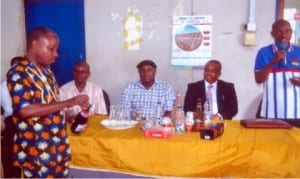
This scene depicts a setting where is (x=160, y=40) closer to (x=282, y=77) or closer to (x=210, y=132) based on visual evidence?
(x=282, y=77)

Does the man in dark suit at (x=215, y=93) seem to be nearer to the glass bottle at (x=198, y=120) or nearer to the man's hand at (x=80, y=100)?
the glass bottle at (x=198, y=120)

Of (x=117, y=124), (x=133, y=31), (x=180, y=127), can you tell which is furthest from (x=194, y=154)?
(x=133, y=31)

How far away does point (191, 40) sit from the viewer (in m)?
3.90

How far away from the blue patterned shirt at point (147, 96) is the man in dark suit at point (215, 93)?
177mm

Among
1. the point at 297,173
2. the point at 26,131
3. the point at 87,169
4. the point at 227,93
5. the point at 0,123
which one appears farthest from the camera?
the point at 227,93

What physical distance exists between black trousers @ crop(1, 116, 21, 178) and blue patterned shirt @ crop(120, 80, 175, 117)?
1.17 m

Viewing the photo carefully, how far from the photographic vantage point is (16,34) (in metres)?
4.04

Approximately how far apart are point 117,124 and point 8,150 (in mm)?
731

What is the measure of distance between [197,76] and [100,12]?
1162mm

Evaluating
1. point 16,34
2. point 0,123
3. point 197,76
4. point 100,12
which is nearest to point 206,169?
point 0,123

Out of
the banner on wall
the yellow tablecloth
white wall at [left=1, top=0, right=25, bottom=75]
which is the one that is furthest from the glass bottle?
white wall at [left=1, top=0, right=25, bottom=75]

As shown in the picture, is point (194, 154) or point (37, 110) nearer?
point (37, 110)

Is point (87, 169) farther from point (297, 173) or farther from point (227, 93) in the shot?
point (227, 93)

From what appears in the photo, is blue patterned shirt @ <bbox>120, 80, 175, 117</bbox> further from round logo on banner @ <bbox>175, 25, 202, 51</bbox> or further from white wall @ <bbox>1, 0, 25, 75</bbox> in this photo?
white wall @ <bbox>1, 0, 25, 75</bbox>
